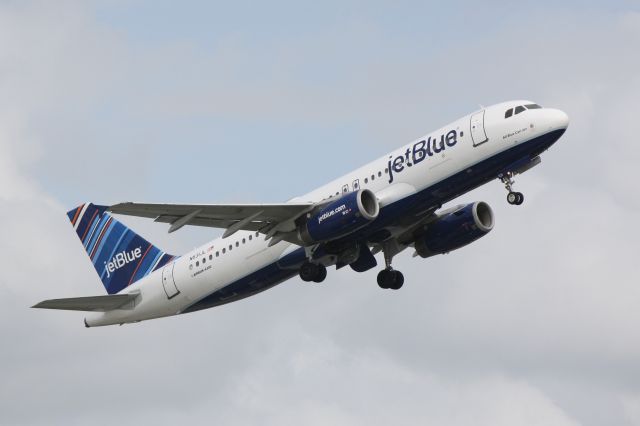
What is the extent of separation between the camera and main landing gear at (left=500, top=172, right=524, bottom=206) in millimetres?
49469

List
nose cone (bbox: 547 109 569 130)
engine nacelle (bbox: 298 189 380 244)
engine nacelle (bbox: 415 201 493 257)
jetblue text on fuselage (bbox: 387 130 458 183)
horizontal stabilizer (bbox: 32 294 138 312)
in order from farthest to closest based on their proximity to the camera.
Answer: horizontal stabilizer (bbox: 32 294 138 312) → engine nacelle (bbox: 415 201 493 257) → jetblue text on fuselage (bbox: 387 130 458 183) → engine nacelle (bbox: 298 189 380 244) → nose cone (bbox: 547 109 569 130)

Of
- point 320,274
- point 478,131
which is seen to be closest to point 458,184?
point 478,131

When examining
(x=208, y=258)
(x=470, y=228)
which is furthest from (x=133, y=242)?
(x=470, y=228)

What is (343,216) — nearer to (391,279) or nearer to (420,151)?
(420,151)

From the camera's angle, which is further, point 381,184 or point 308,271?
point 308,271

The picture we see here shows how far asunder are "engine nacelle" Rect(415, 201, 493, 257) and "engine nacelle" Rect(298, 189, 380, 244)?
6.63 metres

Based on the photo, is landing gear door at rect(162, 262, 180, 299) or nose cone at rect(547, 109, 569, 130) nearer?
nose cone at rect(547, 109, 569, 130)

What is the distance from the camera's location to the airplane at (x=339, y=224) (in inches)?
1943

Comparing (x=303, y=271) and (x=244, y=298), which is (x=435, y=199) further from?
(x=244, y=298)

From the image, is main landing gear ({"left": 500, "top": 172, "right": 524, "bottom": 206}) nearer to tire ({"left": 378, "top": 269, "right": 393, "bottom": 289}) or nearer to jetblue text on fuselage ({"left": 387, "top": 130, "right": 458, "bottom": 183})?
jetblue text on fuselage ({"left": 387, "top": 130, "right": 458, "bottom": 183})

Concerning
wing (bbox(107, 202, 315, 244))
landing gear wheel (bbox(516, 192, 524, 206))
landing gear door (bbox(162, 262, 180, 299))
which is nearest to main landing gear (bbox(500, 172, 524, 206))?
landing gear wheel (bbox(516, 192, 524, 206))

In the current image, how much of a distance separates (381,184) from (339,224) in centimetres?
223

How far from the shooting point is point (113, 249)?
61.8 metres

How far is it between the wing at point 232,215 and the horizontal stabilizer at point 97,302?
7.74m
